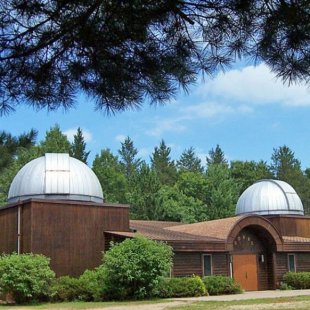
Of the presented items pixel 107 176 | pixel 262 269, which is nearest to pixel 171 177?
pixel 107 176

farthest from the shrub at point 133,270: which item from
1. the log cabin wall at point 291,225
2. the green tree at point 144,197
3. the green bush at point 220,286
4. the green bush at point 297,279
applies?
the green tree at point 144,197

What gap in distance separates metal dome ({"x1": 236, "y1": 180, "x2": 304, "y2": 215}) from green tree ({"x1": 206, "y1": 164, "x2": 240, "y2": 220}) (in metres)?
17.1

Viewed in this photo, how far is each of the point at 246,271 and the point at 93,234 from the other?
1068 centimetres

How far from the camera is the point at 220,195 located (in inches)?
2391

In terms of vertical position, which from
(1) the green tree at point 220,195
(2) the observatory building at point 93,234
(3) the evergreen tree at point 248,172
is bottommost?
(2) the observatory building at point 93,234

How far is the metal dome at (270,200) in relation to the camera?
40.3 meters

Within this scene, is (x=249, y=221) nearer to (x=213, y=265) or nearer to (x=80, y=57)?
(x=213, y=265)

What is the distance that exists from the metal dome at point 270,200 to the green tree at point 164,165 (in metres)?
43.6

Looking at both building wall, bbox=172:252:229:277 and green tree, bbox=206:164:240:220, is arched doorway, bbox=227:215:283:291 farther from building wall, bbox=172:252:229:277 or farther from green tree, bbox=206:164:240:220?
green tree, bbox=206:164:240:220

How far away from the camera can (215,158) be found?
93250 mm

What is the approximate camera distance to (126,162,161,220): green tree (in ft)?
171

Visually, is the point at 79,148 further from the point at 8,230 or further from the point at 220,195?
the point at 8,230

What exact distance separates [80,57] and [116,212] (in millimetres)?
22457

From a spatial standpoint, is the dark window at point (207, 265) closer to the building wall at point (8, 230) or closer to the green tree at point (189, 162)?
the building wall at point (8, 230)
